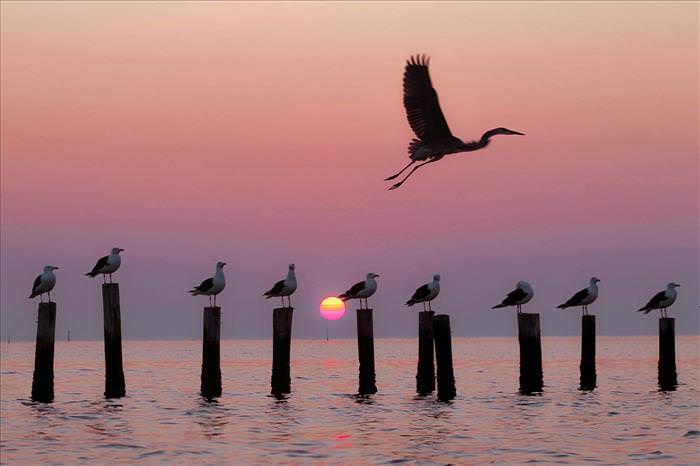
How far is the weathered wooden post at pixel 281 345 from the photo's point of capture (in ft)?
112

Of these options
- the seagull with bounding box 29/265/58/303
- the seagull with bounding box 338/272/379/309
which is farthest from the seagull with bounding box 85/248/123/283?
the seagull with bounding box 338/272/379/309

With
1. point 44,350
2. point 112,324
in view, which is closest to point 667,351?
point 112,324

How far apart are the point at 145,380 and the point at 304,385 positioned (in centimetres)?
1260

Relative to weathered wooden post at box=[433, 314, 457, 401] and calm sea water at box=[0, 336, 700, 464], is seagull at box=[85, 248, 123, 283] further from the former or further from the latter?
weathered wooden post at box=[433, 314, 457, 401]

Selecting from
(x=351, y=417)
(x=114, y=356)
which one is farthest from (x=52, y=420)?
(x=351, y=417)

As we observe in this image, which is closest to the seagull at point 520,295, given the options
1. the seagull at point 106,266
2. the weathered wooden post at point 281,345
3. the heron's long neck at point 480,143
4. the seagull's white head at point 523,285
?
the seagull's white head at point 523,285

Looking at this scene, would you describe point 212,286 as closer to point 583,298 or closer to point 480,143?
point 583,298

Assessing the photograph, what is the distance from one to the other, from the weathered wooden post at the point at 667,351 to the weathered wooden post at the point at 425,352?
6.92 meters

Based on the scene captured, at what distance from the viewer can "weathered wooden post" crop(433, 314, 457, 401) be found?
3278 cm

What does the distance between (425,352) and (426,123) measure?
14266 mm

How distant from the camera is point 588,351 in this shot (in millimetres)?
37500

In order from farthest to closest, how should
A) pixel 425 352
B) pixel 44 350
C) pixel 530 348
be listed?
1. pixel 425 352
2. pixel 530 348
3. pixel 44 350

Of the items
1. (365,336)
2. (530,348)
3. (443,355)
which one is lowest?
(443,355)

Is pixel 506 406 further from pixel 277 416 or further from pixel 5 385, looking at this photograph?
pixel 5 385
